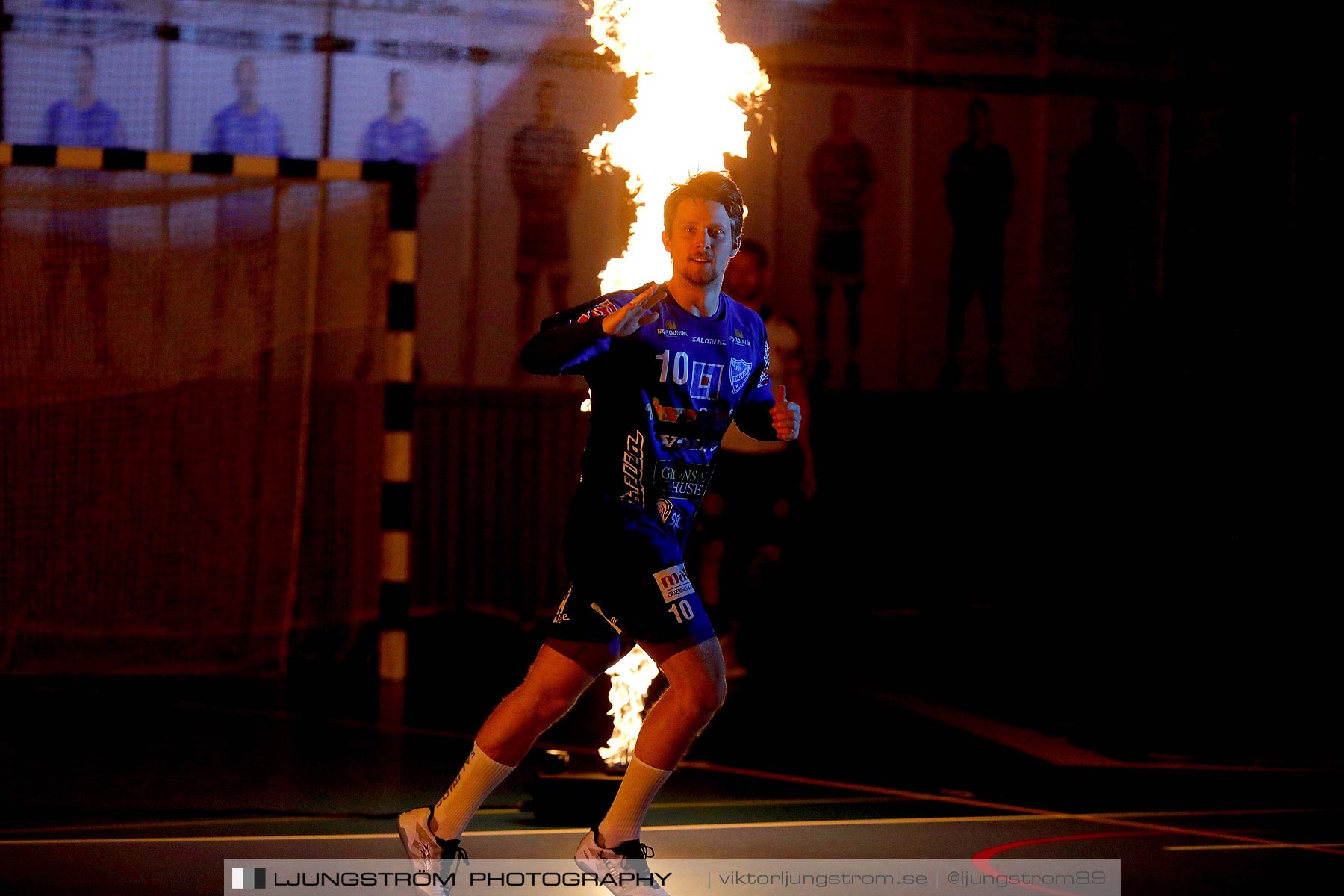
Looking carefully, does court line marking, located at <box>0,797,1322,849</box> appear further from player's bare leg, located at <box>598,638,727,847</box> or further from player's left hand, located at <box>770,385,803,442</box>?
player's left hand, located at <box>770,385,803,442</box>

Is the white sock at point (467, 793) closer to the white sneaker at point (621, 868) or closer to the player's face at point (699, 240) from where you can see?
the white sneaker at point (621, 868)

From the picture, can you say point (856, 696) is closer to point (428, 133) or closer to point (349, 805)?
point (349, 805)

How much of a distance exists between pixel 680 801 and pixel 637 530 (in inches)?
72.6

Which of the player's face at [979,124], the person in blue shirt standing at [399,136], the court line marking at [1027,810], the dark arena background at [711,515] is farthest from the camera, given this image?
the player's face at [979,124]

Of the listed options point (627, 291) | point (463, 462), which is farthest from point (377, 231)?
point (627, 291)

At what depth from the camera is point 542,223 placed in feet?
37.0

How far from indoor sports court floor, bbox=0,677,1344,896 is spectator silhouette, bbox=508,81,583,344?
4.86 m

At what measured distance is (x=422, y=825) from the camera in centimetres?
370

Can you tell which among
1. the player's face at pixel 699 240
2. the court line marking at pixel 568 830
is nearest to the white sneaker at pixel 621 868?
the court line marking at pixel 568 830

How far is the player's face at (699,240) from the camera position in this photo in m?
3.73

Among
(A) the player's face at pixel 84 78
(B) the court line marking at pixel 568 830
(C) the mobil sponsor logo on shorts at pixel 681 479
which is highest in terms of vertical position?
(A) the player's face at pixel 84 78

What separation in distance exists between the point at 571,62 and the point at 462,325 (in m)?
2.12

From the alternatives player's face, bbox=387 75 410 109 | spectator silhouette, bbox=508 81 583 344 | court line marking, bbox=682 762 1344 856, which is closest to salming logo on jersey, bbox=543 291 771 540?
court line marking, bbox=682 762 1344 856

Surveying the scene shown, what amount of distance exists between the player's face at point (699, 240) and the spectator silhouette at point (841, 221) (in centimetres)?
793
